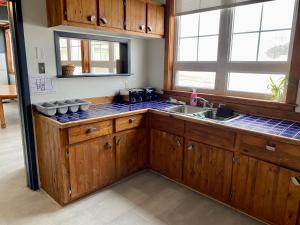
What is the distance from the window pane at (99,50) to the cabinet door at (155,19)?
1.91 ft

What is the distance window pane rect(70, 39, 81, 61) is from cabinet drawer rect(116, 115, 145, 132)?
94 cm

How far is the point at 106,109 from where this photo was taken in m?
2.56

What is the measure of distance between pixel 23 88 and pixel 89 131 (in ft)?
2.48

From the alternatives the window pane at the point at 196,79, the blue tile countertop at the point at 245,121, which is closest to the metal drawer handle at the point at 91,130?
the blue tile countertop at the point at 245,121

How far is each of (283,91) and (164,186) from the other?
1.58 metres

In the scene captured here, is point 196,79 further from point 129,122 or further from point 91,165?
point 91,165

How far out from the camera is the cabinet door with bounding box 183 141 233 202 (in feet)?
6.94

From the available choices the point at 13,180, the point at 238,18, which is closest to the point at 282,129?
the point at 238,18

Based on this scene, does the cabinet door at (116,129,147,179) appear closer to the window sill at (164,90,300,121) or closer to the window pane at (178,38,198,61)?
the window sill at (164,90,300,121)

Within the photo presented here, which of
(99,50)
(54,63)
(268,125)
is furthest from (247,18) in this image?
(54,63)

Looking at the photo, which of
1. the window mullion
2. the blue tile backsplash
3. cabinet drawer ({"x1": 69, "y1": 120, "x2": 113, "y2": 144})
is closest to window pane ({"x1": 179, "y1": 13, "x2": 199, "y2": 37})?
the window mullion

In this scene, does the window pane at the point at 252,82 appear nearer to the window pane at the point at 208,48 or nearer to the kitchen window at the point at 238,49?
the kitchen window at the point at 238,49

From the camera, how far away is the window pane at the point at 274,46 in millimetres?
2203

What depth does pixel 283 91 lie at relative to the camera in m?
2.22
